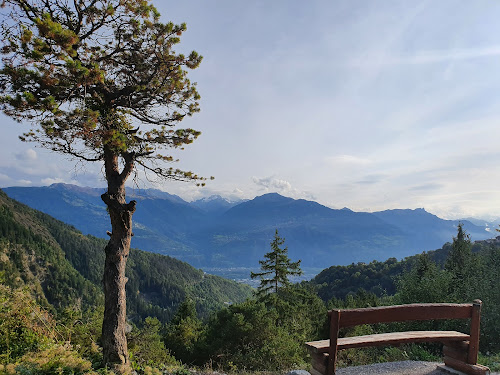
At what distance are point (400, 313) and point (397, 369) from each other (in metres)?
2.16

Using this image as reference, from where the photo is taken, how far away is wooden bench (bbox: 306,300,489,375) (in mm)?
5211

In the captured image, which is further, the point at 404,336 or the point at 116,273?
the point at 116,273

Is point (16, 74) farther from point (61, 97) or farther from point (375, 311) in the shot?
point (375, 311)

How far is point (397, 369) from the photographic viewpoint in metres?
6.73

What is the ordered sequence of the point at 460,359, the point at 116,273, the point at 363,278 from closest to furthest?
the point at 460,359 < the point at 116,273 < the point at 363,278

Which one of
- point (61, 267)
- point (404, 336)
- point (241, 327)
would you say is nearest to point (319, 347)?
point (404, 336)

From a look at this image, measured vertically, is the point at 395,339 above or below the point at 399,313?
below

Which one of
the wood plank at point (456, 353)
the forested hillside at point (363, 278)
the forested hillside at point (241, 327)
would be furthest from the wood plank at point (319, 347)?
the forested hillside at point (363, 278)

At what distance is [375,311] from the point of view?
532cm

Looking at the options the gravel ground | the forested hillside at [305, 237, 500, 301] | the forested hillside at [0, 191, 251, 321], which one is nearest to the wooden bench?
the gravel ground

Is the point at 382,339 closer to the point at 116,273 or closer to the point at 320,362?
the point at 320,362

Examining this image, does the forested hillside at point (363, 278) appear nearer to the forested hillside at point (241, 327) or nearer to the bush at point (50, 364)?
the forested hillside at point (241, 327)

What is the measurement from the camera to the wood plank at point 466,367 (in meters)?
5.82

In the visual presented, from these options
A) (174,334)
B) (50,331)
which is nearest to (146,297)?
(174,334)
